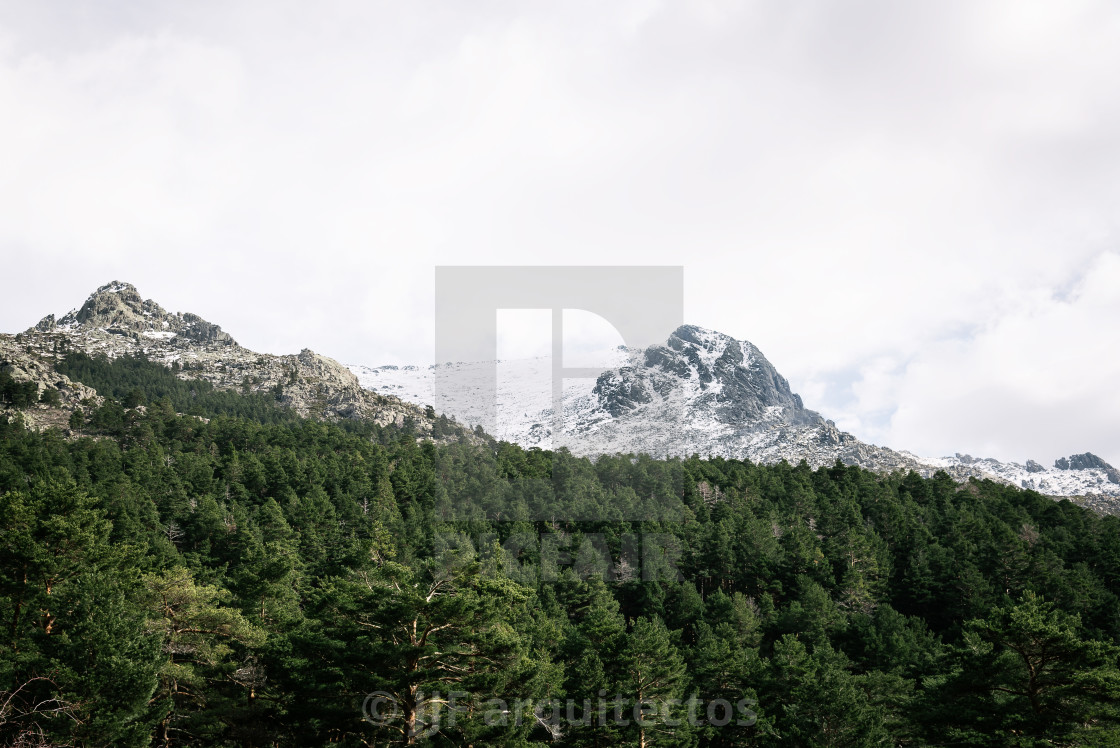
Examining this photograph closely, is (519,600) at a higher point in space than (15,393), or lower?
lower

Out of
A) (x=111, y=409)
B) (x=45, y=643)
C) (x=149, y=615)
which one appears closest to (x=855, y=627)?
(x=149, y=615)

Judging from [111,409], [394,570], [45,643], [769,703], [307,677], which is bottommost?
[769,703]

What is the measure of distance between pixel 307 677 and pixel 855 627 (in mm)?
45110

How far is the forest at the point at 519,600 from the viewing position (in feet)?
79.6

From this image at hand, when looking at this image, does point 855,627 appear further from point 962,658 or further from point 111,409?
point 111,409

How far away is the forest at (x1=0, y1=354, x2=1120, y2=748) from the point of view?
79.6ft

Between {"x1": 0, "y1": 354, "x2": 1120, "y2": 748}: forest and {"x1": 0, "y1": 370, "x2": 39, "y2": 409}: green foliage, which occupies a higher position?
{"x1": 0, "y1": 370, "x2": 39, "y2": 409}: green foliage

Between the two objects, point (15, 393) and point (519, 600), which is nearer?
point (519, 600)

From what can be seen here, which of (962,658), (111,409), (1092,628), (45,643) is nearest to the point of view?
(45,643)

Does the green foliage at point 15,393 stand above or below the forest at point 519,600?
above

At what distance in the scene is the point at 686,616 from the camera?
180 feet

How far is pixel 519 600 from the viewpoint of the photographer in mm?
30797

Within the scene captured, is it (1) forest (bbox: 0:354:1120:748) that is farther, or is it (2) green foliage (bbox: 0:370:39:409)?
(2) green foliage (bbox: 0:370:39:409)

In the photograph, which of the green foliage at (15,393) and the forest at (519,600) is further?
the green foliage at (15,393)
